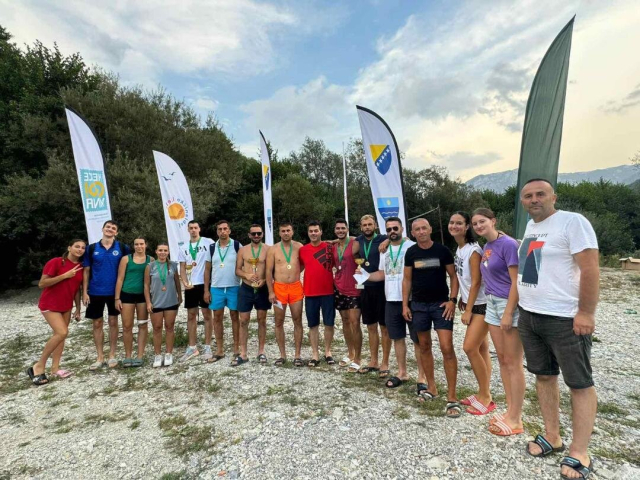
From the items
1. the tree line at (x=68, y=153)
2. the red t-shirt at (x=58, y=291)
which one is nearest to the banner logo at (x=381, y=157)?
the red t-shirt at (x=58, y=291)

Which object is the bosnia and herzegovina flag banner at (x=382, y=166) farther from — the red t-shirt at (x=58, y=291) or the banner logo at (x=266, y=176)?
the red t-shirt at (x=58, y=291)

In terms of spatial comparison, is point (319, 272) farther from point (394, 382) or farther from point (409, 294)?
point (394, 382)

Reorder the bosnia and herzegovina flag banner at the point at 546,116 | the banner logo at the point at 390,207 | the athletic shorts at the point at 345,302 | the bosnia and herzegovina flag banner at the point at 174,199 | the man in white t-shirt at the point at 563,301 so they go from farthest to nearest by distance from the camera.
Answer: the bosnia and herzegovina flag banner at the point at 174,199 → the banner logo at the point at 390,207 → the athletic shorts at the point at 345,302 → the bosnia and herzegovina flag banner at the point at 546,116 → the man in white t-shirt at the point at 563,301

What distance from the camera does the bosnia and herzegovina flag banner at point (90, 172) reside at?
7.40 metres

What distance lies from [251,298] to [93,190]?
4.67 m

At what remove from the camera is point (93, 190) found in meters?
7.55

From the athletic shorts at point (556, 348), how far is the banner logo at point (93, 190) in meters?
8.01

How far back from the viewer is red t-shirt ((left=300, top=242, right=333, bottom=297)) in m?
5.46

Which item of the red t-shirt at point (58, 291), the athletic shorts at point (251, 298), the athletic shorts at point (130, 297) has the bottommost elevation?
the athletic shorts at point (251, 298)

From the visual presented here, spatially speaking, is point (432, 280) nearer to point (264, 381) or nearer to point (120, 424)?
point (264, 381)

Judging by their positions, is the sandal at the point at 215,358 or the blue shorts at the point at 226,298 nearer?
the blue shorts at the point at 226,298

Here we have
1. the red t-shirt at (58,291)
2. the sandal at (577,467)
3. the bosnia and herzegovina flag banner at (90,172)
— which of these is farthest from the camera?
the bosnia and herzegovina flag banner at (90,172)

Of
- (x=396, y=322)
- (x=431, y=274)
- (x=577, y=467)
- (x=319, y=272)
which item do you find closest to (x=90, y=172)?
(x=319, y=272)

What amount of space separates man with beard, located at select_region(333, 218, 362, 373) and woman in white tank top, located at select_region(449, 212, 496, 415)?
65.0 inches
